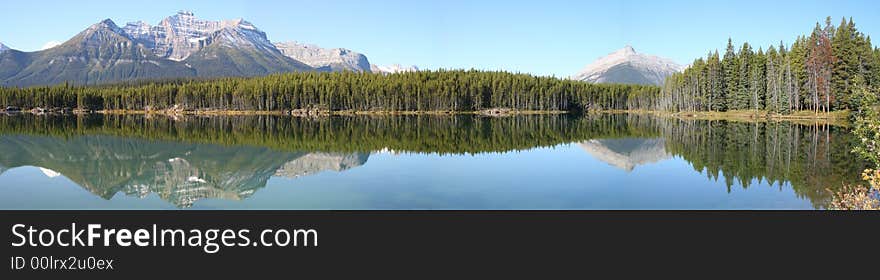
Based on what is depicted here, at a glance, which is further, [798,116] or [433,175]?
[798,116]

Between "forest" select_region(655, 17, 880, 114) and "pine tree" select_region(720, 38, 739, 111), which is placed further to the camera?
"pine tree" select_region(720, 38, 739, 111)

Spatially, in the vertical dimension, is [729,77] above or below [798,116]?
above

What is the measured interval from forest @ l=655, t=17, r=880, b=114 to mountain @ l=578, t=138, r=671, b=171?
25.7 metres

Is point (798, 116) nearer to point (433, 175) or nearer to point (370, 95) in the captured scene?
point (433, 175)

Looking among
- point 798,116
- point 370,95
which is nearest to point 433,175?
point 798,116

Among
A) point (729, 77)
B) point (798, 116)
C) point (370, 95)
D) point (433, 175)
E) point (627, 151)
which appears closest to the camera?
point (433, 175)

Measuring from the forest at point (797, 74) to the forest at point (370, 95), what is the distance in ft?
177

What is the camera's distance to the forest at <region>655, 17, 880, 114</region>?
64188 millimetres

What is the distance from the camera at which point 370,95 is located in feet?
440

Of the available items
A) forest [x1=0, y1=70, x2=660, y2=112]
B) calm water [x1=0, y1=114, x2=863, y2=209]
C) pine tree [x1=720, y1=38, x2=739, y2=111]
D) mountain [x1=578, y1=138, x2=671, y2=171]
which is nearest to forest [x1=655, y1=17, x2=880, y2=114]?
pine tree [x1=720, y1=38, x2=739, y2=111]

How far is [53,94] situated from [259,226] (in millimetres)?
172668

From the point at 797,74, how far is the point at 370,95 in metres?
87.6

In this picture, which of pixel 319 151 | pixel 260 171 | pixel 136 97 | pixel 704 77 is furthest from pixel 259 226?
pixel 136 97

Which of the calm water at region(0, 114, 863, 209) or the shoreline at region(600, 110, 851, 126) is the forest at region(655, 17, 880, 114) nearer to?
the shoreline at region(600, 110, 851, 126)
